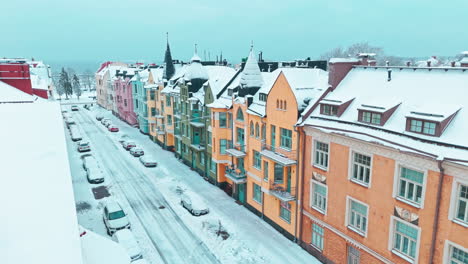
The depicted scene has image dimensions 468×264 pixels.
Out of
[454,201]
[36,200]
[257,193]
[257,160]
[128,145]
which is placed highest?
[36,200]

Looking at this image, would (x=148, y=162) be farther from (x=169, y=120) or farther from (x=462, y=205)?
(x=462, y=205)

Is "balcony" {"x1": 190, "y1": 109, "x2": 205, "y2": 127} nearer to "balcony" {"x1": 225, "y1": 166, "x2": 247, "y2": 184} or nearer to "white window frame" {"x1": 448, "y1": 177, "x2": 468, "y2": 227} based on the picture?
"balcony" {"x1": 225, "y1": 166, "x2": 247, "y2": 184}

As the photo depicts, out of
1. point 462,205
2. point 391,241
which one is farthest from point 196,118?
point 462,205

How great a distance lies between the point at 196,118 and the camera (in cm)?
4228

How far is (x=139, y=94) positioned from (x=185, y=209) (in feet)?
135

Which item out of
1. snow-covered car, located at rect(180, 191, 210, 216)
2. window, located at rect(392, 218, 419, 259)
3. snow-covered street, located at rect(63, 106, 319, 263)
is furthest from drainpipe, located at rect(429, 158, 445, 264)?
snow-covered car, located at rect(180, 191, 210, 216)

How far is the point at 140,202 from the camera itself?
35125mm

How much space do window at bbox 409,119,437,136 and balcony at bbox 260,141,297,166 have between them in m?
9.40

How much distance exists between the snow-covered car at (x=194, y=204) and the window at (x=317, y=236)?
10891mm

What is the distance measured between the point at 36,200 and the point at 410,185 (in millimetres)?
17271

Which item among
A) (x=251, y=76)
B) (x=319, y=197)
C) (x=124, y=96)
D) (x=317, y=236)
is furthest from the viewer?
(x=124, y=96)

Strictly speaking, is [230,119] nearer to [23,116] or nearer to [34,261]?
[23,116]

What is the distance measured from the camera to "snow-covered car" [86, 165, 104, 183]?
39.8 metres

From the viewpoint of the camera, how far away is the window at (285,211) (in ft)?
90.9
